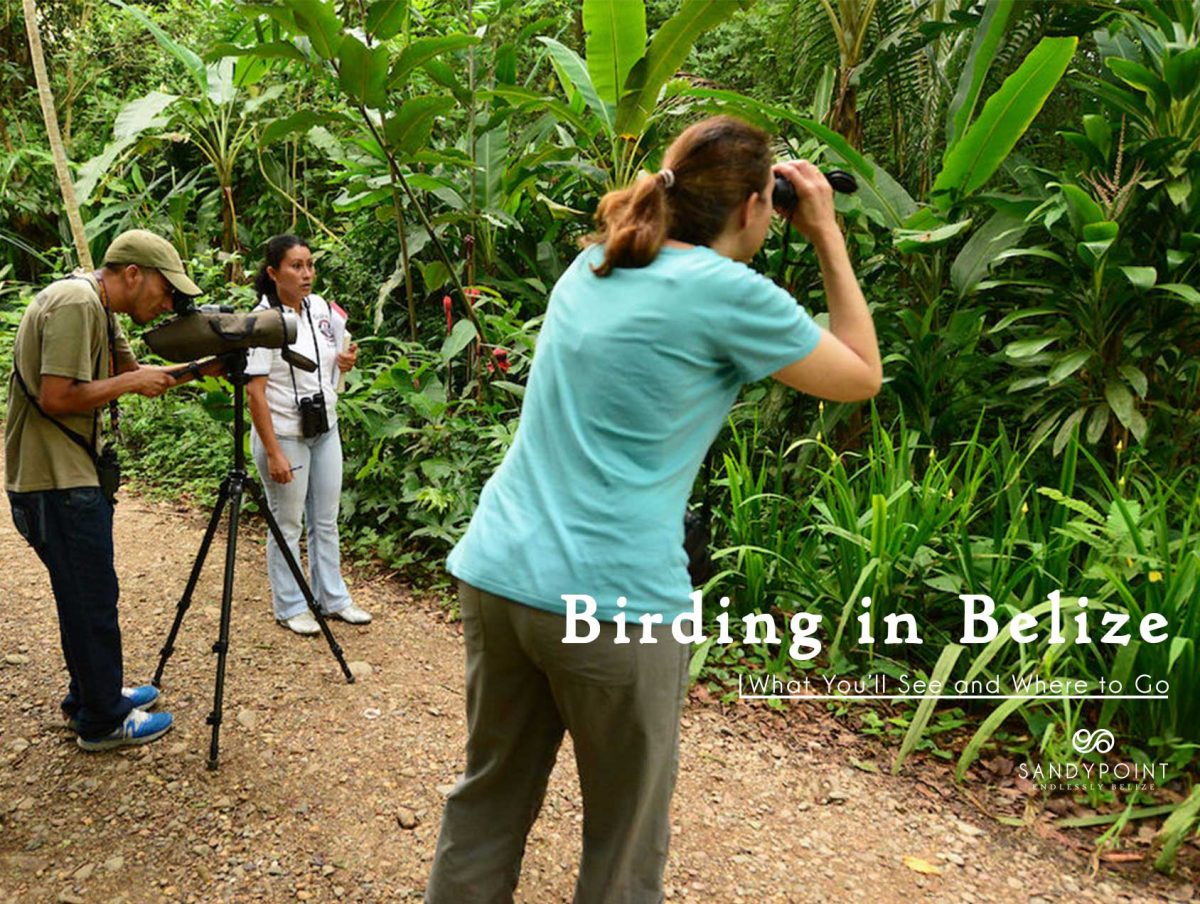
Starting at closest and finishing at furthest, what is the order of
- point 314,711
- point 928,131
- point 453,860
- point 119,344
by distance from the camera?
point 453,860 < point 119,344 < point 314,711 < point 928,131

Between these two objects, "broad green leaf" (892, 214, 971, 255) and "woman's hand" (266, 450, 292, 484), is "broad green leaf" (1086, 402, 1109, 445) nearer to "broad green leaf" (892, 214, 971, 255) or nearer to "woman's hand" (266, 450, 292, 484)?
"broad green leaf" (892, 214, 971, 255)

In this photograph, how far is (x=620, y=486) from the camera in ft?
4.78

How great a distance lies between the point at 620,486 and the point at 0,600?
13.4 feet

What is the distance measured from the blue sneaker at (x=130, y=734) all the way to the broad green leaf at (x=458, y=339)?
2.51 meters

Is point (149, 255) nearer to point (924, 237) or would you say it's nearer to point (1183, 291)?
point (924, 237)

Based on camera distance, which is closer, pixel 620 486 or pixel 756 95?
pixel 620 486

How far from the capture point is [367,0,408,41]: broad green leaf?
4379mm

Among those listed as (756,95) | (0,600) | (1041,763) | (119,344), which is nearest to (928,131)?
(756,95)

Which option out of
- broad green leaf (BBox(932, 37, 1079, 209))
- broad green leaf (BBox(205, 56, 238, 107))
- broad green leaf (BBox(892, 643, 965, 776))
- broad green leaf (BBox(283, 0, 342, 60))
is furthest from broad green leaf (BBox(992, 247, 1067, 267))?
broad green leaf (BBox(205, 56, 238, 107))

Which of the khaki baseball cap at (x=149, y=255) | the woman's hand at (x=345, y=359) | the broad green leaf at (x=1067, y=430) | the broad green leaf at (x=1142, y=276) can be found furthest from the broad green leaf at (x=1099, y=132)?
the khaki baseball cap at (x=149, y=255)

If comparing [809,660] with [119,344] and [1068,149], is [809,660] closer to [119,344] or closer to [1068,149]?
[119,344]

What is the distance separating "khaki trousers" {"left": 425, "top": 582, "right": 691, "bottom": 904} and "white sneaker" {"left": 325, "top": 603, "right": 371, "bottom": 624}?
2.33 m

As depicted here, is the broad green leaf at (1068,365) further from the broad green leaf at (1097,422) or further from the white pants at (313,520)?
the white pants at (313,520)

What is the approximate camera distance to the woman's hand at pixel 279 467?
12.0ft
